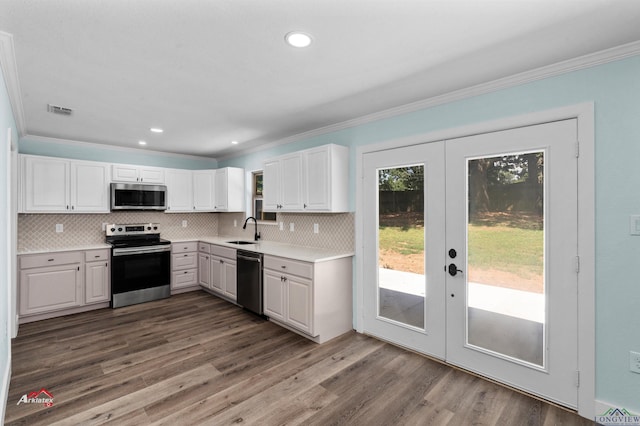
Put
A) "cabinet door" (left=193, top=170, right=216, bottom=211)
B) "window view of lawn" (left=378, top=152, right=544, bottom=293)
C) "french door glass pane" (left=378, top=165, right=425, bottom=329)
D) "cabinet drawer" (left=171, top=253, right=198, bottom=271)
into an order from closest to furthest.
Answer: "window view of lawn" (left=378, top=152, right=544, bottom=293) → "french door glass pane" (left=378, top=165, right=425, bottom=329) → "cabinet drawer" (left=171, top=253, right=198, bottom=271) → "cabinet door" (left=193, top=170, right=216, bottom=211)

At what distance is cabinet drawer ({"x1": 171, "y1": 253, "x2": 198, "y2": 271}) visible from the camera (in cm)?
512

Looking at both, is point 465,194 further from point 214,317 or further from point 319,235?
point 214,317

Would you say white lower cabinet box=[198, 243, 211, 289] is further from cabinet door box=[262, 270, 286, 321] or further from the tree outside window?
cabinet door box=[262, 270, 286, 321]

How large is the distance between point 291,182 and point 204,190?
2.38 meters

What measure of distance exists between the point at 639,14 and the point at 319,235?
3.28 metres

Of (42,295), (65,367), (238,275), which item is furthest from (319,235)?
(42,295)

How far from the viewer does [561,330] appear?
227 cm

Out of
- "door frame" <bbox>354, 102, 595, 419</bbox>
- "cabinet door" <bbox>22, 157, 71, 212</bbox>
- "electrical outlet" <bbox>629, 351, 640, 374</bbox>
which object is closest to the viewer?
"electrical outlet" <bbox>629, 351, 640, 374</bbox>

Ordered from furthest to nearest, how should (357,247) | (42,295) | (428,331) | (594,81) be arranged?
(42,295), (357,247), (428,331), (594,81)

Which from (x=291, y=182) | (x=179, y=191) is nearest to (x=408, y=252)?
(x=291, y=182)

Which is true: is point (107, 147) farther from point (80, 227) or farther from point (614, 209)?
point (614, 209)

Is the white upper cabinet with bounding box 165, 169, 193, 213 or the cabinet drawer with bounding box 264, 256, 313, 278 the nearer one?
the cabinet drawer with bounding box 264, 256, 313, 278

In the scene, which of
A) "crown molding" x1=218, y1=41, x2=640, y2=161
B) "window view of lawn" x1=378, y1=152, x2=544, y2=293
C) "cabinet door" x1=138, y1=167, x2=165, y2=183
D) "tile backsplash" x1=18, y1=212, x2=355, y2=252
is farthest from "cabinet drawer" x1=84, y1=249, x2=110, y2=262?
"window view of lawn" x1=378, y1=152, x2=544, y2=293

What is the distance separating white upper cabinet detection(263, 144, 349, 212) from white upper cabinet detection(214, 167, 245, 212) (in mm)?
1423
